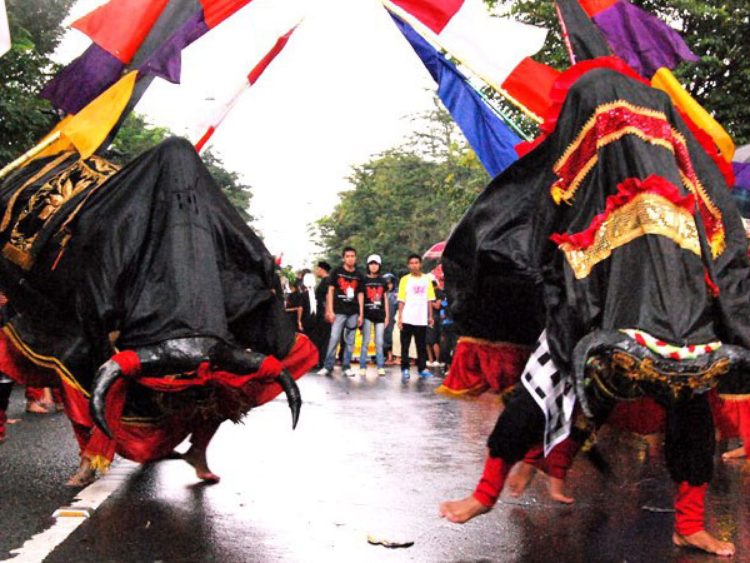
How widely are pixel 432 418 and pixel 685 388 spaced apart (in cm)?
593

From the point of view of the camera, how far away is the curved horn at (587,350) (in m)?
3.83

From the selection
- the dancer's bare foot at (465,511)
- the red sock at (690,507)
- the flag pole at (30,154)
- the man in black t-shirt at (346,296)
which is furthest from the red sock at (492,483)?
the man in black t-shirt at (346,296)

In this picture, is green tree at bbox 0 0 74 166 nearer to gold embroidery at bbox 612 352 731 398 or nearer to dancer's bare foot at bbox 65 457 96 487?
dancer's bare foot at bbox 65 457 96 487

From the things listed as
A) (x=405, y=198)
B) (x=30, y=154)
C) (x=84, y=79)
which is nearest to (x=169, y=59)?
(x=84, y=79)

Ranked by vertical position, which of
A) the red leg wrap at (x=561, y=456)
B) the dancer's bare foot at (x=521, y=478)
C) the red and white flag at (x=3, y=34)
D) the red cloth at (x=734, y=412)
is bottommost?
the dancer's bare foot at (x=521, y=478)

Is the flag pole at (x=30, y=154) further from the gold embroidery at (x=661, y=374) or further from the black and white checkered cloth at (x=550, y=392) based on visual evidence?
the gold embroidery at (x=661, y=374)

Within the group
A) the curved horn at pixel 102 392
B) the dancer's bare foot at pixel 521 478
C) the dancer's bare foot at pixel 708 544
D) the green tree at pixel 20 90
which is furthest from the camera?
the green tree at pixel 20 90

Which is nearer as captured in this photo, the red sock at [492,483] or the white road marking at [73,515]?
the white road marking at [73,515]

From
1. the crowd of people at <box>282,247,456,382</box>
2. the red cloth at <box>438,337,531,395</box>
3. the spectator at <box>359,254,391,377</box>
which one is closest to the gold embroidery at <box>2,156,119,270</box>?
the red cloth at <box>438,337,531,395</box>

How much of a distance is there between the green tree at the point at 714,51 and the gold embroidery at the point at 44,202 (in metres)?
11.9

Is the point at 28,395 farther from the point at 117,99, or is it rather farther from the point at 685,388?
the point at 685,388

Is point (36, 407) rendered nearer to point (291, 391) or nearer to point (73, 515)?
point (73, 515)

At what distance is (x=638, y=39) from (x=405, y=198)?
162ft

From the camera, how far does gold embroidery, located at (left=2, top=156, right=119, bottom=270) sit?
240 inches
